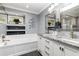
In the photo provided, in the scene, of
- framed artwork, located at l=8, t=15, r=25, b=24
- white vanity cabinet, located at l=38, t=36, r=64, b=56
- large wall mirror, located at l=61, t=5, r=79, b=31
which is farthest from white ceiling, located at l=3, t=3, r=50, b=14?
white vanity cabinet, located at l=38, t=36, r=64, b=56

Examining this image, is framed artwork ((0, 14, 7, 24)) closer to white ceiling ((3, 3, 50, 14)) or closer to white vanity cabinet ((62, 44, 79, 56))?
white ceiling ((3, 3, 50, 14))

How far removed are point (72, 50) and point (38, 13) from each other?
3.38 m

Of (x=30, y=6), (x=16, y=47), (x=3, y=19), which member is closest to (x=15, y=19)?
(x=3, y=19)

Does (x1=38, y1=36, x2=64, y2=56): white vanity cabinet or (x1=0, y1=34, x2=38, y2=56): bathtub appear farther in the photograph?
(x1=0, y1=34, x2=38, y2=56): bathtub

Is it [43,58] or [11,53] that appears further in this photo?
[11,53]

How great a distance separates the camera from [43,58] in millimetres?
469

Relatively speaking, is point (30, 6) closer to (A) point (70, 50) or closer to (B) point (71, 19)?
(B) point (71, 19)

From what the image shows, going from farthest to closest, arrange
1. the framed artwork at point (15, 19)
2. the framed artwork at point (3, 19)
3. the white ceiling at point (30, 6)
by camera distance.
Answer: the framed artwork at point (15, 19) → the framed artwork at point (3, 19) → the white ceiling at point (30, 6)

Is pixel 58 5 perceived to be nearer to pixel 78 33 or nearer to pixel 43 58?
pixel 78 33

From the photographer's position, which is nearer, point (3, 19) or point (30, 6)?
point (3, 19)

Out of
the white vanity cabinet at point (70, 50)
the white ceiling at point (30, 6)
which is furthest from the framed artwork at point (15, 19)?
the white vanity cabinet at point (70, 50)

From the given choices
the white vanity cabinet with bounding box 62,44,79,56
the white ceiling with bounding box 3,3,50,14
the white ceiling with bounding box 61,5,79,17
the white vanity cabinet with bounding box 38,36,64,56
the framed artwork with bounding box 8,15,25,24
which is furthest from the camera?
the framed artwork with bounding box 8,15,25,24

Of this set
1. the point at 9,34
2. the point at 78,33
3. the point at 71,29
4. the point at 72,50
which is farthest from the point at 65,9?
the point at 9,34

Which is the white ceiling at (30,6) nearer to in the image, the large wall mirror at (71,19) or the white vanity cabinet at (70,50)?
the large wall mirror at (71,19)
